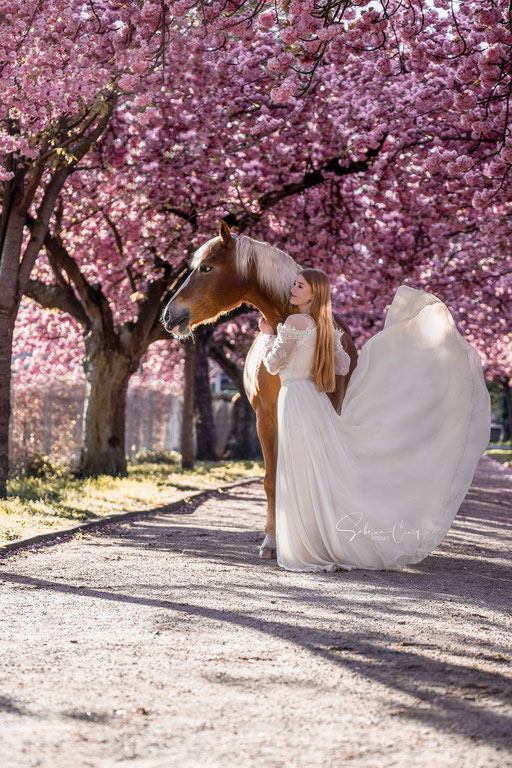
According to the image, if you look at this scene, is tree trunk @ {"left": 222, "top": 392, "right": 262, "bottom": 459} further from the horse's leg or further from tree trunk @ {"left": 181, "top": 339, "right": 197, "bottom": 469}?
the horse's leg

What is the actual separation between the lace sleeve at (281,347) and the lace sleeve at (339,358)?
1.54 ft

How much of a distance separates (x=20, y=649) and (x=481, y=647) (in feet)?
7.00

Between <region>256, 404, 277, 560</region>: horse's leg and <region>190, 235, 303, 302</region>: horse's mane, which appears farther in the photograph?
<region>256, 404, 277, 560</region>: horse's leg

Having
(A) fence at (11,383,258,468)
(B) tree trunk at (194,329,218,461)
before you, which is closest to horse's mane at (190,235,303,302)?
(A) fence at (11,383,258,468)

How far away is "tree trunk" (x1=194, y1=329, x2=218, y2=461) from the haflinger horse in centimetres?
1791

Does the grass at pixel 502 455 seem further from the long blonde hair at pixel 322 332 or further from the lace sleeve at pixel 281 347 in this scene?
the lace sleeve at pixel 281 347

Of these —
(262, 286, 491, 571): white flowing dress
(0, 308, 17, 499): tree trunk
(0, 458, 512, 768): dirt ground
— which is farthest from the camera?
(0, 308, 17, 499): tree trunk

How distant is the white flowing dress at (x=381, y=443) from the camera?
7.36m

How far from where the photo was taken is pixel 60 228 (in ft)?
54.2

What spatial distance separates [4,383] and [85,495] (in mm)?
2438

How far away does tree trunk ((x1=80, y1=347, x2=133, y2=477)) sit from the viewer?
1731cm

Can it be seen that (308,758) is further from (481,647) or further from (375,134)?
(375,134)

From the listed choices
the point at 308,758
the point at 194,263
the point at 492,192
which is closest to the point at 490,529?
the point at 492,192

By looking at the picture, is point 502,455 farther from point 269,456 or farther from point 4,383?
point 269,456
